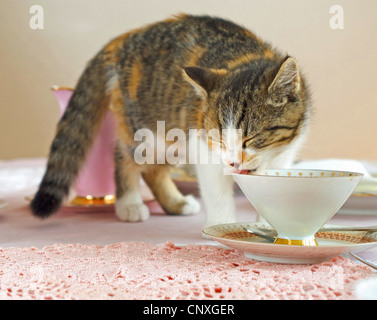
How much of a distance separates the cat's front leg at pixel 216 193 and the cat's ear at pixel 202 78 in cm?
19

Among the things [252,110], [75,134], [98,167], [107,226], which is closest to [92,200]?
[98,167]

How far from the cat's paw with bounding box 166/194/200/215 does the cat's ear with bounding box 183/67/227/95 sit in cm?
36

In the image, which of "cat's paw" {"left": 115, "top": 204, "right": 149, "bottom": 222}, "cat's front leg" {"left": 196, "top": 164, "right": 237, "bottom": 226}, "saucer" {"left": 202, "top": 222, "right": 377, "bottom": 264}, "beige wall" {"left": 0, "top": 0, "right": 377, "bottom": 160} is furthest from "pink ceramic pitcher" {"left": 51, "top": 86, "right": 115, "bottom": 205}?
"beige wall" {"left": 0, "top": 0, "right": 377, "bottom": 160}

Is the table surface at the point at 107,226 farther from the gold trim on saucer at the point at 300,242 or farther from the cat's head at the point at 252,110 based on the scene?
the cat's head at the point at 252,110

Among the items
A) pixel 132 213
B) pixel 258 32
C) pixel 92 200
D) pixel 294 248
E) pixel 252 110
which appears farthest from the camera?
pixel 258 32

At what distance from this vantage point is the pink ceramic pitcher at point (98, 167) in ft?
4.52

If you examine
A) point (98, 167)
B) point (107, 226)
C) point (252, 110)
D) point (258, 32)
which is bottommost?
point (107, 226)

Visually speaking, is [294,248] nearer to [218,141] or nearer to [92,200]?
[218,141]

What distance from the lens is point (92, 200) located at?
4.60 feet

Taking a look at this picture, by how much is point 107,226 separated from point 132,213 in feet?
0.42

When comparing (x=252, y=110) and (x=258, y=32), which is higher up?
(x=258, y=32)

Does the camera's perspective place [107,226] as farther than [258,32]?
No

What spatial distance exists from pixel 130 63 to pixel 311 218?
34.0 inches
